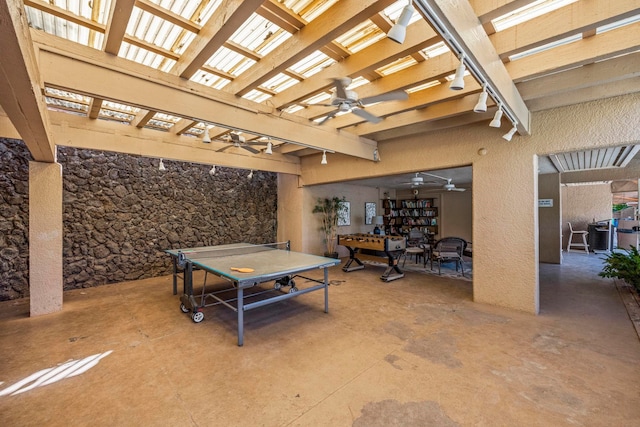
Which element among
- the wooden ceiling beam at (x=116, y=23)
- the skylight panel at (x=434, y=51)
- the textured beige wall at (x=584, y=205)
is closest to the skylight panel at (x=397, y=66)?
the skylight panel at (x=434, y=51)

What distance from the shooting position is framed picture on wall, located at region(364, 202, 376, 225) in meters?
9.74

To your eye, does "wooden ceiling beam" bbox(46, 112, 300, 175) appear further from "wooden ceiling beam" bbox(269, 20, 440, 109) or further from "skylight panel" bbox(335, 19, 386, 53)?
"skylight panel" bbox(335, 19, 386, 53)

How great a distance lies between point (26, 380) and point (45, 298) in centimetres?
204

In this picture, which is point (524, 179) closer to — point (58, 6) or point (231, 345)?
point (231, 345)

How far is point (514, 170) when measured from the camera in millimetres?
3947

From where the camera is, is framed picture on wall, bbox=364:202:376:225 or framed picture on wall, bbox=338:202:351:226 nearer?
framed picture on wall, bbox=338:202:351:226

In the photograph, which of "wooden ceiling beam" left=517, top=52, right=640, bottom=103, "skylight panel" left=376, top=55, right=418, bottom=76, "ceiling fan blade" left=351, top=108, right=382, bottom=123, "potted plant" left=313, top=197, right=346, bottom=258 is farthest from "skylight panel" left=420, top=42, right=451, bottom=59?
"potted plant" left=313, top=197, right=346, bottom=258

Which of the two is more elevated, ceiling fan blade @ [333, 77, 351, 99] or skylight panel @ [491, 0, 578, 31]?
skylight panel @ [491, 0, 578, 31]

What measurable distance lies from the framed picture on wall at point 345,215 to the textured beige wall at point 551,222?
5.50 metres

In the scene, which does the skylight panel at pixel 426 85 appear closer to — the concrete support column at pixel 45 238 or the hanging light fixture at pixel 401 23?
the hanging light fixture at pixel 401 23

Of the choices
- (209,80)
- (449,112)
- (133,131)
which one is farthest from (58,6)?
(449,112)

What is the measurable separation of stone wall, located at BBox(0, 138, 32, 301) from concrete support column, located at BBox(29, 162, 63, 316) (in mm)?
1334

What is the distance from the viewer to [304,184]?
713 centimetres

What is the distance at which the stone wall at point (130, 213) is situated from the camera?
5.09 meters
